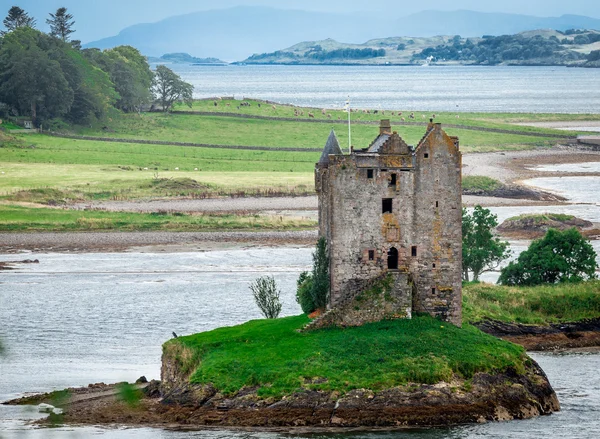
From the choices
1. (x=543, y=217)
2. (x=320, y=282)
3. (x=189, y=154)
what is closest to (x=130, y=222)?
(x=543, y=217)

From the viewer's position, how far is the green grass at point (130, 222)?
108 metres

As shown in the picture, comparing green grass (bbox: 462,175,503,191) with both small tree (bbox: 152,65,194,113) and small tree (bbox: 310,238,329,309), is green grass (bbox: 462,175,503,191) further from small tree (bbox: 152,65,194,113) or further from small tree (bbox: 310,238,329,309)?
small tree (bbox: 152,65,194,113)

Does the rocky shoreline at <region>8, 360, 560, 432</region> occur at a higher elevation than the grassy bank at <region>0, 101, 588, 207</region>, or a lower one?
lower

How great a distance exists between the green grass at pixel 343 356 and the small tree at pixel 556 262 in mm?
17170

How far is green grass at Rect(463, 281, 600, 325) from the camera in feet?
235

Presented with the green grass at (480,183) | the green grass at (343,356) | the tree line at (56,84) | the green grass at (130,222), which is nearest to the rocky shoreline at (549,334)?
the green grass at (343,356)

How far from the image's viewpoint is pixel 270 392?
2163 inches

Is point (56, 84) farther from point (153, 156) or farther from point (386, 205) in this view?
point (386, 205)

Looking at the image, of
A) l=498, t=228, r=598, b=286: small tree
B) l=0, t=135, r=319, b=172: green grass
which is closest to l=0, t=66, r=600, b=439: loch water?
l=498, t=228, r=598, b=286: small tree

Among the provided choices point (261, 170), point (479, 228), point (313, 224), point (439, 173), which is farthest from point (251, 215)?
point (439, 173)

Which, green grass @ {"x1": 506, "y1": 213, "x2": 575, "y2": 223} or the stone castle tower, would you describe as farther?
green grass @ {"x1": 506, "y1": 213, "x2": 575, "y2": 223}

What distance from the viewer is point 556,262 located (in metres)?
77.1

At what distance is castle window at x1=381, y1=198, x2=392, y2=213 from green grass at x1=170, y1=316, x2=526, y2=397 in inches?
194

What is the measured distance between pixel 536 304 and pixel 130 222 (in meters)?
45.1
